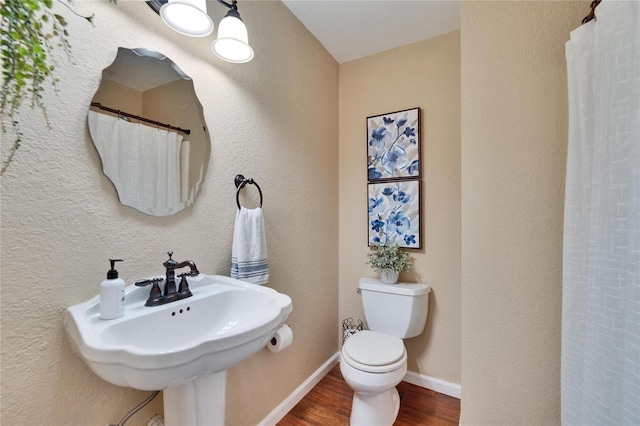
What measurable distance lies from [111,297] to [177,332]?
24cm

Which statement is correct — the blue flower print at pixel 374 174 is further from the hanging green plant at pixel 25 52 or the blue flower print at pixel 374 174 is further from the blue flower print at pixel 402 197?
the hanging green plant at pixel 25 52

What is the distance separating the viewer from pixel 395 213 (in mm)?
2006

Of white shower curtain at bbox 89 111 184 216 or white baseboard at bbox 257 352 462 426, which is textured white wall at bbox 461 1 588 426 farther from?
white shower curtain at bbox 89 111 184 216

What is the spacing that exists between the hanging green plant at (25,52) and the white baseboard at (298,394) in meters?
1.59

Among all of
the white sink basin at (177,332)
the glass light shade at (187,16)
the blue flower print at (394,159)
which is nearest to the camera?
the white sink basin at (177,332)

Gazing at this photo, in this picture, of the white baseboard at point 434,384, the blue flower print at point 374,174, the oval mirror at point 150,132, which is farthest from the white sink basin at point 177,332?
the white baseboard at point 434,384

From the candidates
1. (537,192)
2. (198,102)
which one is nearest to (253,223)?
(198,102)

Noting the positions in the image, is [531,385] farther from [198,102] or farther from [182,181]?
[198,102]

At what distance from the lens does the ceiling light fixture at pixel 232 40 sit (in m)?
1.11

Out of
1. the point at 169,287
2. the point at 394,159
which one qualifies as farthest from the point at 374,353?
the point at 394,159

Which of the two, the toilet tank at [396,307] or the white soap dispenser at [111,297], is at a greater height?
the white soap dispenser at [111,297]

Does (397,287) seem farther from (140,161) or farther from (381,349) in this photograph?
(140,161)

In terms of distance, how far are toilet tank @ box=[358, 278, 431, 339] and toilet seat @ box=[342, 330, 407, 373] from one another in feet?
0.56

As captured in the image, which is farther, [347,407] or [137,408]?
[347,407]
